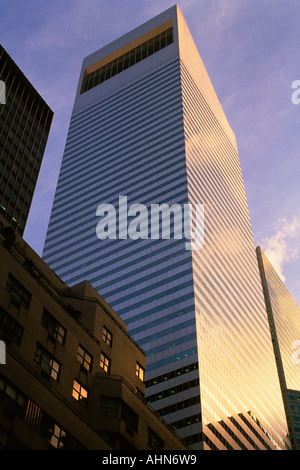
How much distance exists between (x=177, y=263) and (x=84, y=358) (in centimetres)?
8624

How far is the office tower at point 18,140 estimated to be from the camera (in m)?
100

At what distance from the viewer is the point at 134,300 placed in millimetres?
135750

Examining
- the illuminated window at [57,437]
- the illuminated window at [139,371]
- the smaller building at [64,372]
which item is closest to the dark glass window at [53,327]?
the smaller building at [64,372]

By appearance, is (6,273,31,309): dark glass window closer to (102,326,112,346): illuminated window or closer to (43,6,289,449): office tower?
(102,326,112,346): illuminated window

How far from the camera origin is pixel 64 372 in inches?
1842

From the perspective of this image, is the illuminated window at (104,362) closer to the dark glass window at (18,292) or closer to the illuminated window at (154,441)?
the illuminated window at (154,441)

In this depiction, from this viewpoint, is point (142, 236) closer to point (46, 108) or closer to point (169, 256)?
point (169, 256)

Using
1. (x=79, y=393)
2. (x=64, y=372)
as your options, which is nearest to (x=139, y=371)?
(x=79, y=393)

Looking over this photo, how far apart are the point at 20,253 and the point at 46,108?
74240 millimetres

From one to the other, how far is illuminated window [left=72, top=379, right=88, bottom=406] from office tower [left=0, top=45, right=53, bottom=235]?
52.9 metres

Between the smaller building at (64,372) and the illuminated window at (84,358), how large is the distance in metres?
0.08

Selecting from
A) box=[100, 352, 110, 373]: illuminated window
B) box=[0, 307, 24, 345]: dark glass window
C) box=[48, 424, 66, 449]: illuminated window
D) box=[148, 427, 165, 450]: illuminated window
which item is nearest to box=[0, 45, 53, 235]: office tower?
box=[100, 352, 110, 373]: illuminated window

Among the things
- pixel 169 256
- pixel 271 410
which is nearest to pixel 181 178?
→ pixel 169 256

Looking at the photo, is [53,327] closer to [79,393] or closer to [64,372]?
[64,372]
